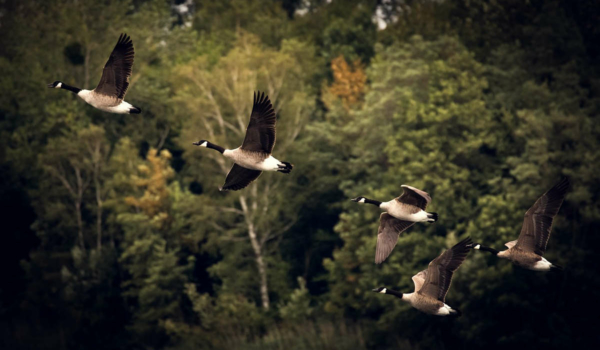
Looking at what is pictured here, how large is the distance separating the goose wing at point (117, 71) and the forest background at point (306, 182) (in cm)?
2115

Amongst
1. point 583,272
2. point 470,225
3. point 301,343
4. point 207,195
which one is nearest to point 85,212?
point 207,195

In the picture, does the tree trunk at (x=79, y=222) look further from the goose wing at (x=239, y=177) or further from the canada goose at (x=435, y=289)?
the canada goose at (x=435, y=289)

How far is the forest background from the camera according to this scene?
3806 cm

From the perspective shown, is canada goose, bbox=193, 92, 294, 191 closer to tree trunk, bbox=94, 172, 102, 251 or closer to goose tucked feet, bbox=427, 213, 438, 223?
goose tucked feet, bbox=427, 213, 438, 223

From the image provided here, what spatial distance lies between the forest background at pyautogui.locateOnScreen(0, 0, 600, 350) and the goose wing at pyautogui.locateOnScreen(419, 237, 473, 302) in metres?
17.8

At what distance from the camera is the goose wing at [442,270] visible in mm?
18766

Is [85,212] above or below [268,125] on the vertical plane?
below

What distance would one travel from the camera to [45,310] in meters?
51.4

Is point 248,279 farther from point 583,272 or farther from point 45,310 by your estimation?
point 583,272

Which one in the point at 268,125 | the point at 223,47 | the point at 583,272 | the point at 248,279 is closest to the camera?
the point at 268,125

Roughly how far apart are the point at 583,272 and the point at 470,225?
15.1ft

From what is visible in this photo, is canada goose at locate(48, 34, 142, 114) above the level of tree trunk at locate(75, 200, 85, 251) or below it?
above

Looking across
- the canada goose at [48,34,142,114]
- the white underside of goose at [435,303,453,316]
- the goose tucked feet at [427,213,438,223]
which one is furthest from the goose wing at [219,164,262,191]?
the white underside of goose at [435,303,453,316]

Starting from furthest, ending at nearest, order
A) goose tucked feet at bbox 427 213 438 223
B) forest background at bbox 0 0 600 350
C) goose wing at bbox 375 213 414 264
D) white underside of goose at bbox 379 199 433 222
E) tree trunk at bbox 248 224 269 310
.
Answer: tree trunk at bbox 248 224 269 310
forest background at bbox 0 0 600 350
goose wing at bbox 375 213 414 264
white underside of goose at bbox 379 199 433 222
goose tucked feet at bbox 427 213 438 223
